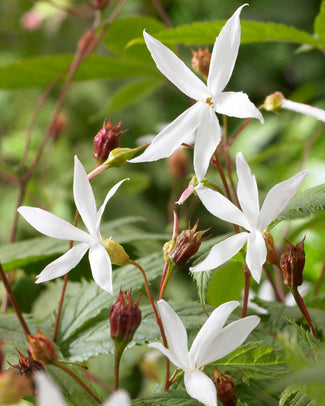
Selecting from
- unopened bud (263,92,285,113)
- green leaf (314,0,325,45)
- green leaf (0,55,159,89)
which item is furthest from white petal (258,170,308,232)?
green leaf (0,55,159,89)

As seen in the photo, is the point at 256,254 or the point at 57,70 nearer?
the point at 256,254

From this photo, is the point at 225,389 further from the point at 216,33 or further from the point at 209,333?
the point at 216,33

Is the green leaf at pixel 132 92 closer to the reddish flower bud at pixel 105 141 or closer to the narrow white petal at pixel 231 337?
the reddish flower bud at pixel 105 141

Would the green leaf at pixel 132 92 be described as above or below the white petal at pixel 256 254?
above

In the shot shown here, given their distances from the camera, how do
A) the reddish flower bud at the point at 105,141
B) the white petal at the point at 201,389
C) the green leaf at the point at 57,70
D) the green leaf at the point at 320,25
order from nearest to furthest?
the white petal at the point at 201,389 → the reddish flower bud at the point at 105,141 → the green leaf at the point at 320,25 → the green leaf at the point at 57,70

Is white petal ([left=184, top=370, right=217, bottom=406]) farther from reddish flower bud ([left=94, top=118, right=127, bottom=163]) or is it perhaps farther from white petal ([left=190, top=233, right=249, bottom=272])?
reddish flower bud ([left=94, top=118, right=127, bottom=163])

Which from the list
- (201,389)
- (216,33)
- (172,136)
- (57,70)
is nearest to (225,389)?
(201,389)

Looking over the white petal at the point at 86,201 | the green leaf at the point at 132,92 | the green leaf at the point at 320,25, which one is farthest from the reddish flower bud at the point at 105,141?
the green leaf at the point at 132,92
